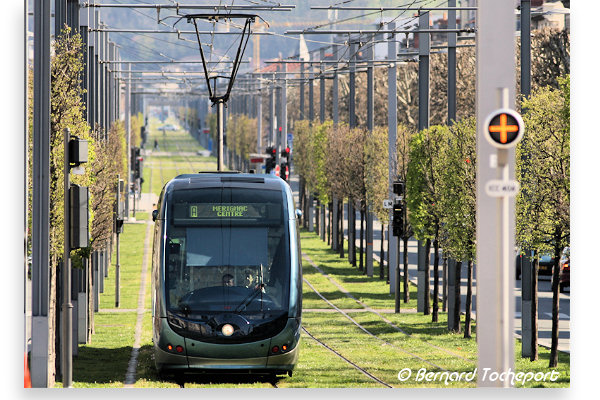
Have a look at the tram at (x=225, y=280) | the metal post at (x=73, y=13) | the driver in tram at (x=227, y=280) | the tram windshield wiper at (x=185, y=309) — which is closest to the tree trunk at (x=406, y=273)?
the metal post at (x=73, y=13)

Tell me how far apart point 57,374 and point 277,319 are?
278 inches

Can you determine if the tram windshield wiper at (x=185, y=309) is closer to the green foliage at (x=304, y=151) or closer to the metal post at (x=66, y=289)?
the metal post at (x=66, y=289)

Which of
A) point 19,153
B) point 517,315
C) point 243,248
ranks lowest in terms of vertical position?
point 517,315

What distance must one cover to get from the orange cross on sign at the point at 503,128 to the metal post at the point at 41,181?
698 cm

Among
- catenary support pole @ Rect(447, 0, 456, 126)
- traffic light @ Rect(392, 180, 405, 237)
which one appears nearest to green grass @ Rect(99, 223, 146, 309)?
traffic light @ Rect(392, 180, 405, 237)

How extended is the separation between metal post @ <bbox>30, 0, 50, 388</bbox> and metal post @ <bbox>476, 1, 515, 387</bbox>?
667cm

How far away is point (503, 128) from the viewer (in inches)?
483

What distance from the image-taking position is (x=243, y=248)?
1898cm

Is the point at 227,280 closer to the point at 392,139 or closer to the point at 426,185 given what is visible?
the point at 426,185

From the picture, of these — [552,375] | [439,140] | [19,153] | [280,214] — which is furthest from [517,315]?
[19,153]

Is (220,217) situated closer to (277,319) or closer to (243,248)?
(243,248)

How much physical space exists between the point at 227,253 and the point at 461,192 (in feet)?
32.8

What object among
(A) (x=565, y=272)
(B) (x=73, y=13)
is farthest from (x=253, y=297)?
(A) (x=565, y=272)

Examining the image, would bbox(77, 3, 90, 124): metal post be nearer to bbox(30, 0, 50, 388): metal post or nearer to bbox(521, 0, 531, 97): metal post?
bbox(521, 0, 531, 97): metal post
